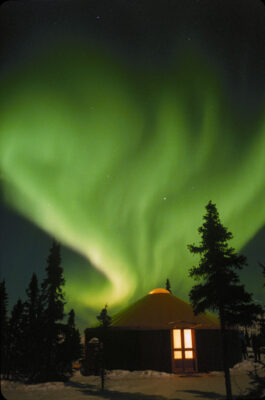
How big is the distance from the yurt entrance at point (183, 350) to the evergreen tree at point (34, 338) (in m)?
8.15

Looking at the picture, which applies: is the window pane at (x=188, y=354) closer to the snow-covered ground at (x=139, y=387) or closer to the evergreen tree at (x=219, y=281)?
the snow-covered ground at (x=139, y=387)

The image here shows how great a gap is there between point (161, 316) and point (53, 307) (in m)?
7.73

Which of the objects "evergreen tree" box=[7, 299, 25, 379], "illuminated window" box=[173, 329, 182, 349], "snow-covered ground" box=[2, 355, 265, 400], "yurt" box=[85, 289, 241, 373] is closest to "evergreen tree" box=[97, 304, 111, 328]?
"snow-covered ground" box=[2, 355, 265, 400]

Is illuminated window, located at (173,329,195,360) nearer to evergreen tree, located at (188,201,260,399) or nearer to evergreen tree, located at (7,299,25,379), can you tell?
evergreen tree, located at (188,201,260,399)

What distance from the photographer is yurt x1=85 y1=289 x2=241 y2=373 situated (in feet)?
68.0

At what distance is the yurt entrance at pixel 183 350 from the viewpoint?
20.8 metres

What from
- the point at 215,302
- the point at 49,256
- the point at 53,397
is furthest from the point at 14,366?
the point at 215,302

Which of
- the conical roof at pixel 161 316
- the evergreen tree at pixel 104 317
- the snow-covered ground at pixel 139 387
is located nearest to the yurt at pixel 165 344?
the conical roof at pixel 161 316

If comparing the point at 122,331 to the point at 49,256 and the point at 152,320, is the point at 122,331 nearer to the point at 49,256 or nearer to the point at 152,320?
the point at 152,320

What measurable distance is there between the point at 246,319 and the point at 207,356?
25.8 feet

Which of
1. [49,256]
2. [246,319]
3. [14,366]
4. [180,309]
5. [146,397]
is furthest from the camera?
[180,309]

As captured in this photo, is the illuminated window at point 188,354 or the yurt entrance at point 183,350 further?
the illuminated window at point 188,354

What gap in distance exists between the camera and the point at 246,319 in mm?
14766

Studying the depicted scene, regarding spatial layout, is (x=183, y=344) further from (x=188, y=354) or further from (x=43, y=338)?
(x=43, y=338)
